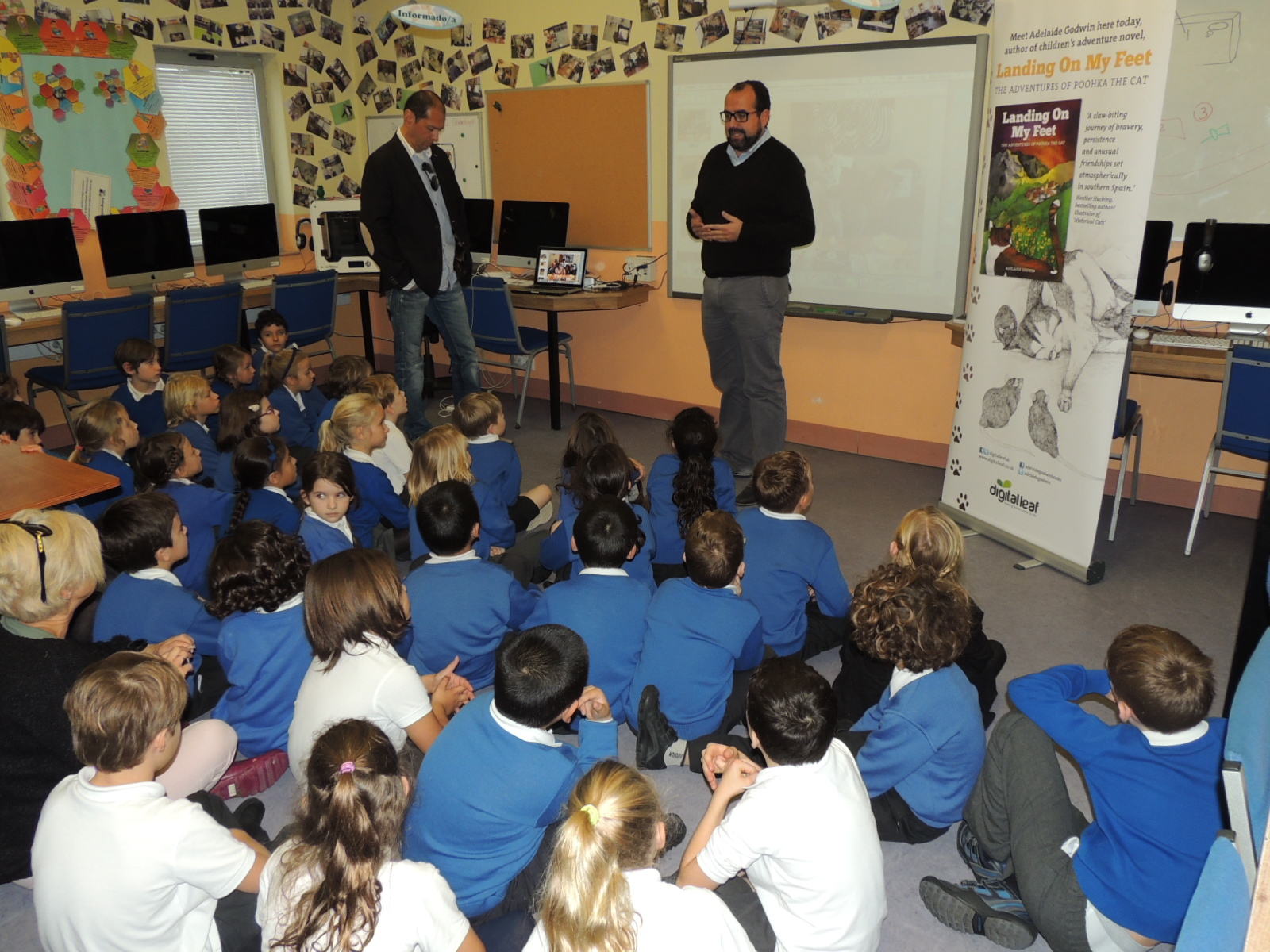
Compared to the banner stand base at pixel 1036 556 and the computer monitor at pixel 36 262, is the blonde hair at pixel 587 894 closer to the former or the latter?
the banner stand base at pixel 1036 556

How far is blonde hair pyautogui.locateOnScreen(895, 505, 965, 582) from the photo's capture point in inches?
93.0

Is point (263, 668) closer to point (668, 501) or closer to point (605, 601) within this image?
point (605, 601)

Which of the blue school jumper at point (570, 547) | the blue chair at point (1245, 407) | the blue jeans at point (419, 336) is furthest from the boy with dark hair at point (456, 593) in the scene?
the blue chair at point (1245, 407)

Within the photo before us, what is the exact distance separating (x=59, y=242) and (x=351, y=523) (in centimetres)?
315

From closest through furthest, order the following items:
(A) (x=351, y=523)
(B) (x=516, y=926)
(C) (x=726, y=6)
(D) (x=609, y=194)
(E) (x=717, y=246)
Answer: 1. (B) (x=516, y=926)
2. (A) (x=351, y=523)
3. (E) (x=717, y=246)
4. (C) (x=726, y=6)
5. (D) (x=609, y=194)

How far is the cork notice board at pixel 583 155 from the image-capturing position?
5.58 meters

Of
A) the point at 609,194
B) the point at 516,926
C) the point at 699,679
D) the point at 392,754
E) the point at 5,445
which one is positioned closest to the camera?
the point at 392,754

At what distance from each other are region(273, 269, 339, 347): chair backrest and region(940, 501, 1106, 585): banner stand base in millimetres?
3952

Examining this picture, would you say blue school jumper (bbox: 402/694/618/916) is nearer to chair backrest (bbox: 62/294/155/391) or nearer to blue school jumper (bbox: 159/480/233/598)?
blue school jumper (bbox: 159/480/233/598)

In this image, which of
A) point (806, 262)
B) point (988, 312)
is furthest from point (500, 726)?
point (806, 262)

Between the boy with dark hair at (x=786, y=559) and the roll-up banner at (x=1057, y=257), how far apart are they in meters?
1.27

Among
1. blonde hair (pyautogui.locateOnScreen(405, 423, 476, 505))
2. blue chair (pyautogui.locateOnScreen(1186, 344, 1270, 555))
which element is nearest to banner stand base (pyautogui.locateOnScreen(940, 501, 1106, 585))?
blue chair (pyautogui.locateOnScreen(1186, 344, 1270, 555))

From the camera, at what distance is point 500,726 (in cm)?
167

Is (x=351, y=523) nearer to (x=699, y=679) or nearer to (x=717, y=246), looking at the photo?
(x=699, y=679)
